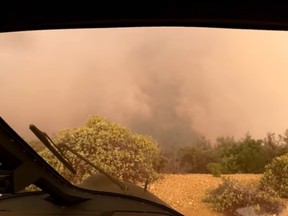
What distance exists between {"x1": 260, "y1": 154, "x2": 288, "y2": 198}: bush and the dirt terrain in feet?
0.40

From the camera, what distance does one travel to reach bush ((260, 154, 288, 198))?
5660 millimetres

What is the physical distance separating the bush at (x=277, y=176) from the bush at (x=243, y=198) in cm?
11

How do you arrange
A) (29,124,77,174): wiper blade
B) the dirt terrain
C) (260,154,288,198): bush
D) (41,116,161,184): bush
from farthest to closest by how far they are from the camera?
1. (260,154,288,198): bush
2. the dirt terrain
3. (41,116,161,184): bush
4. (29,124,77,174): wiper blade

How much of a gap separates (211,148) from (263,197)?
0.84 meters

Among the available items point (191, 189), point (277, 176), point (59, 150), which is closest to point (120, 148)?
point (191, 189)

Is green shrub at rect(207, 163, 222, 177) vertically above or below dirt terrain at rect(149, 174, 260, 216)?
above

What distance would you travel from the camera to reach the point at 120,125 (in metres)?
4.41

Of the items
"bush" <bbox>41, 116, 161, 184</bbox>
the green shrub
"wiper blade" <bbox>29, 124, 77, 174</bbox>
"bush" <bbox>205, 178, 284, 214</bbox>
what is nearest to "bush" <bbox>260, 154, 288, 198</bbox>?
"bush" <bbox>205, 178, 284, 214</bbox>

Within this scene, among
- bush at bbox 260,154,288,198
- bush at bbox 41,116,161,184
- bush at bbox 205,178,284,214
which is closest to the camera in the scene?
bush at bbox 41,116,161,184

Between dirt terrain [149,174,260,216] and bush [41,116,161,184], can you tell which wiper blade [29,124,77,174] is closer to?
bush [41,116,161,184]

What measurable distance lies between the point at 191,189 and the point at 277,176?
1131 mm

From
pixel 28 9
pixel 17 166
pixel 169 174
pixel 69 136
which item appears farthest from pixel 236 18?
pixel 169 174

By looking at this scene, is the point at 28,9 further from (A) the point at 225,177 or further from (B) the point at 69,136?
(A) the point at 225,177

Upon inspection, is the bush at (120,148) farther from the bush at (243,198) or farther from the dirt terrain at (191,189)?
the bush at (243,198)
